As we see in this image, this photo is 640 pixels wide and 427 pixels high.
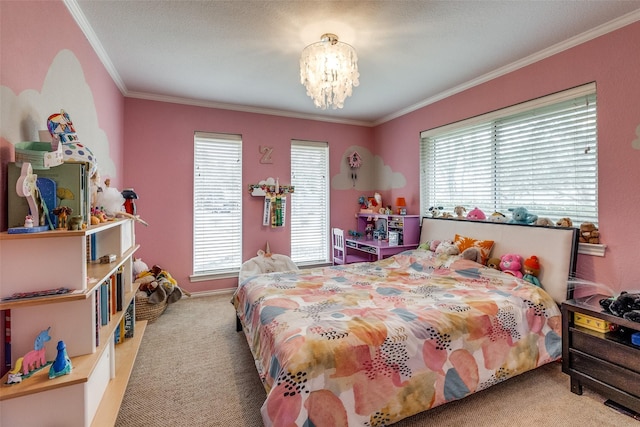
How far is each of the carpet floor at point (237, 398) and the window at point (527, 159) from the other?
139 cm

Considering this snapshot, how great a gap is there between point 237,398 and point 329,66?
7.74ft

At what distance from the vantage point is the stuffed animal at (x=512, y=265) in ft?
8.29

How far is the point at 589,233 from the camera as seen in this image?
7.54 feet

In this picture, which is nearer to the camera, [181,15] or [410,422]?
[410,422]

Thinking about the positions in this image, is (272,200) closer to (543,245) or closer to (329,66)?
(329,66)

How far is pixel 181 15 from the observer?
2.09 metres

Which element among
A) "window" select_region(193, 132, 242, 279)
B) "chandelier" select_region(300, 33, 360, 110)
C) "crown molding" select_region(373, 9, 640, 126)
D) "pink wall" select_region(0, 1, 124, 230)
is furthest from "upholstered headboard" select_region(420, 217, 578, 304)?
"pink wall" select_region(0, 1, 124, 230)

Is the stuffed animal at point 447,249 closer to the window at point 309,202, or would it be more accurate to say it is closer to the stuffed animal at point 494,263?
the stuffed animal at point 494,263

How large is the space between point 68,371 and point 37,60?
159cm

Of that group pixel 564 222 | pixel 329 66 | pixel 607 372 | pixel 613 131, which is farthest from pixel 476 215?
pixel 329 66

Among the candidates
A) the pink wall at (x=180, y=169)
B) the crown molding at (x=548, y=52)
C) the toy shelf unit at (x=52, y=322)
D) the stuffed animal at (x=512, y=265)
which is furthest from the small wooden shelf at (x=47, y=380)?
the crown molding at (x=548, y=52)

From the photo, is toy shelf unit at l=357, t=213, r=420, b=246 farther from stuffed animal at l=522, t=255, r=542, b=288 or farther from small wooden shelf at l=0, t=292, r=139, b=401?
small wooden shelf at l=0, t=292, r=139, b=401

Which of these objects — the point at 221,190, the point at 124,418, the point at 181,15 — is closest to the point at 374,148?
the point at 221,190

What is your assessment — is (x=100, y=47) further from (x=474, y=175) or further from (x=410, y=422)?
(x=474, y=175)
